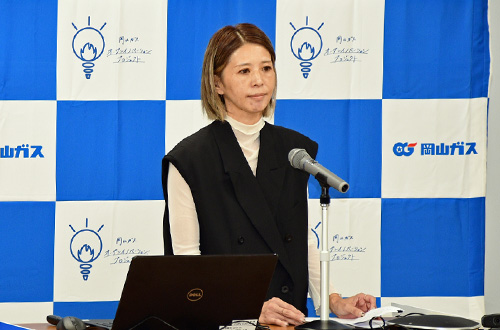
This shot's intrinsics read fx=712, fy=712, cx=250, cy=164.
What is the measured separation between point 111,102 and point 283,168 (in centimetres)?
154

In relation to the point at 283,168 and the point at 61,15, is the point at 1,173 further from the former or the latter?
the point at 283,168

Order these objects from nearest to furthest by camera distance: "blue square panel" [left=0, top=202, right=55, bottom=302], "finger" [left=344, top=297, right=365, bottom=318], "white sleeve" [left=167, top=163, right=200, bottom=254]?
"finger" [left=344, top=297, right=365, bottom=318] < "white sleeve" [left=167, top=163, right=200, bottom=254] < "blue square panel" [left=0, top=202, right=55, bottom=302]

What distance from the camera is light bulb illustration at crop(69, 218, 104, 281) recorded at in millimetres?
3676

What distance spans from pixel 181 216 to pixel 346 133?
1.73m

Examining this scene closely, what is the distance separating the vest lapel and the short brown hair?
73 mm

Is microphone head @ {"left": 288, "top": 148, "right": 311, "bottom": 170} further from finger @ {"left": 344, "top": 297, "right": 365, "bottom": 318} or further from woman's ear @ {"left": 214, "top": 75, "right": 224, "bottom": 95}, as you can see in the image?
woman's ear @ {"left": 214, "top": 75, "right": 224, "bottom": 95}

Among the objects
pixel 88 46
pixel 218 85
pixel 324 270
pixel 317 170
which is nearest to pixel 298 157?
pixel 317 170

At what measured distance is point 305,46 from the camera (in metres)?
3.80

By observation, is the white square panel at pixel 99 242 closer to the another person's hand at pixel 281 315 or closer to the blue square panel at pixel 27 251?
the blue square panel at pixel 27 251

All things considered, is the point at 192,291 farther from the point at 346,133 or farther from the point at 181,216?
the point at 346,133

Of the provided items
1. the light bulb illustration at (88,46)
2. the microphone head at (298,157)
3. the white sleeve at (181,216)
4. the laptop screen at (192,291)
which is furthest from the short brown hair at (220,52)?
the light bulb illustration at (88,46)

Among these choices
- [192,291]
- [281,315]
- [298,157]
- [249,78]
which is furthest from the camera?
[249,78]

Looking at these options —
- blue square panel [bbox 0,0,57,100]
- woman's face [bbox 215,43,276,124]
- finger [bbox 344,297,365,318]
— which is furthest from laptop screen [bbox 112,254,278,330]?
blue square panel [bbox 0,0,57,100]

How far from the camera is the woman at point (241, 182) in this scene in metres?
2.32
